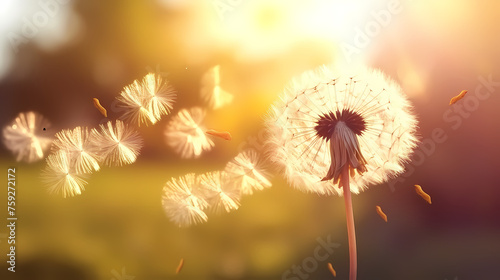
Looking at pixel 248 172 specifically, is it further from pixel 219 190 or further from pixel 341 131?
pixel 341 131

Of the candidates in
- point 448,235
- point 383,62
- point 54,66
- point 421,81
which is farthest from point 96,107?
point 448,235

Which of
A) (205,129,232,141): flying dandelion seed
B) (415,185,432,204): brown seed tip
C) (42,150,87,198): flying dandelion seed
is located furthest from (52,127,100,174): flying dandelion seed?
(415,185,432,204): brown seed tip

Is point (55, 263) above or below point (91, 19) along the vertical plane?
below

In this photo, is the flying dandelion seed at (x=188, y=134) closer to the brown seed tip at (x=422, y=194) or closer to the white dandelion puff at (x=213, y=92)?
the white dandelion puff at (x=213, y=92)

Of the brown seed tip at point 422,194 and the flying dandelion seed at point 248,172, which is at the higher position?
the flying dandelion seed at point 248,172

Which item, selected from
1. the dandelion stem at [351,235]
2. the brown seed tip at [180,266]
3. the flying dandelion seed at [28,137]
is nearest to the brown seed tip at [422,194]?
the dandelion stem at [351,235]

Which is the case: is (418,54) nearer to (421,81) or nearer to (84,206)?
(421,81)

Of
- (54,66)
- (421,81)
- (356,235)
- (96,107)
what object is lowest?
(356,235)
